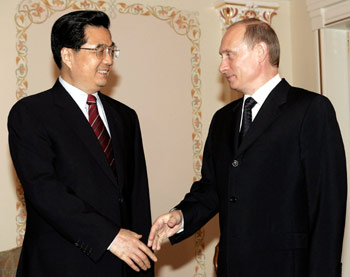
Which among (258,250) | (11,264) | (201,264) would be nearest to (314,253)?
(258,250)

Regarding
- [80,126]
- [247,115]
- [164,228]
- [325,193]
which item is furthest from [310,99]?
[80,126]

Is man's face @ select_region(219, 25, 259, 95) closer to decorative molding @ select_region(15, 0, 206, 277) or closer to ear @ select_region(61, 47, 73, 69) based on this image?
ear @ select_region(61, 47, 73, 69)

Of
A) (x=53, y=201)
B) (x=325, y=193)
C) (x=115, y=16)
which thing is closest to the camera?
(x=325, y=193)

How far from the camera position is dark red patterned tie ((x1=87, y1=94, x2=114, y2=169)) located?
2605 millimetres

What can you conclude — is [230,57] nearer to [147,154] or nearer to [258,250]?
[258,250]

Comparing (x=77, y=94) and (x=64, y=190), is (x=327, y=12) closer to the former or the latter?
(x=77, y=94)

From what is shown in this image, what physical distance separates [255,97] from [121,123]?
73 centimetres

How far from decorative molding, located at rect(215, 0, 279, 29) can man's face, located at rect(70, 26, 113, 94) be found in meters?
2.12

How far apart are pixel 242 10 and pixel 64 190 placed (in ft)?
9.55

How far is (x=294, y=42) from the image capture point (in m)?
4.89

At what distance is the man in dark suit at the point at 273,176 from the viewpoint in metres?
2.21

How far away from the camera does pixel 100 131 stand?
2.63 m

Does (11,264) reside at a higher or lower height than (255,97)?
lower

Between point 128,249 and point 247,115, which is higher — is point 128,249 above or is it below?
below
